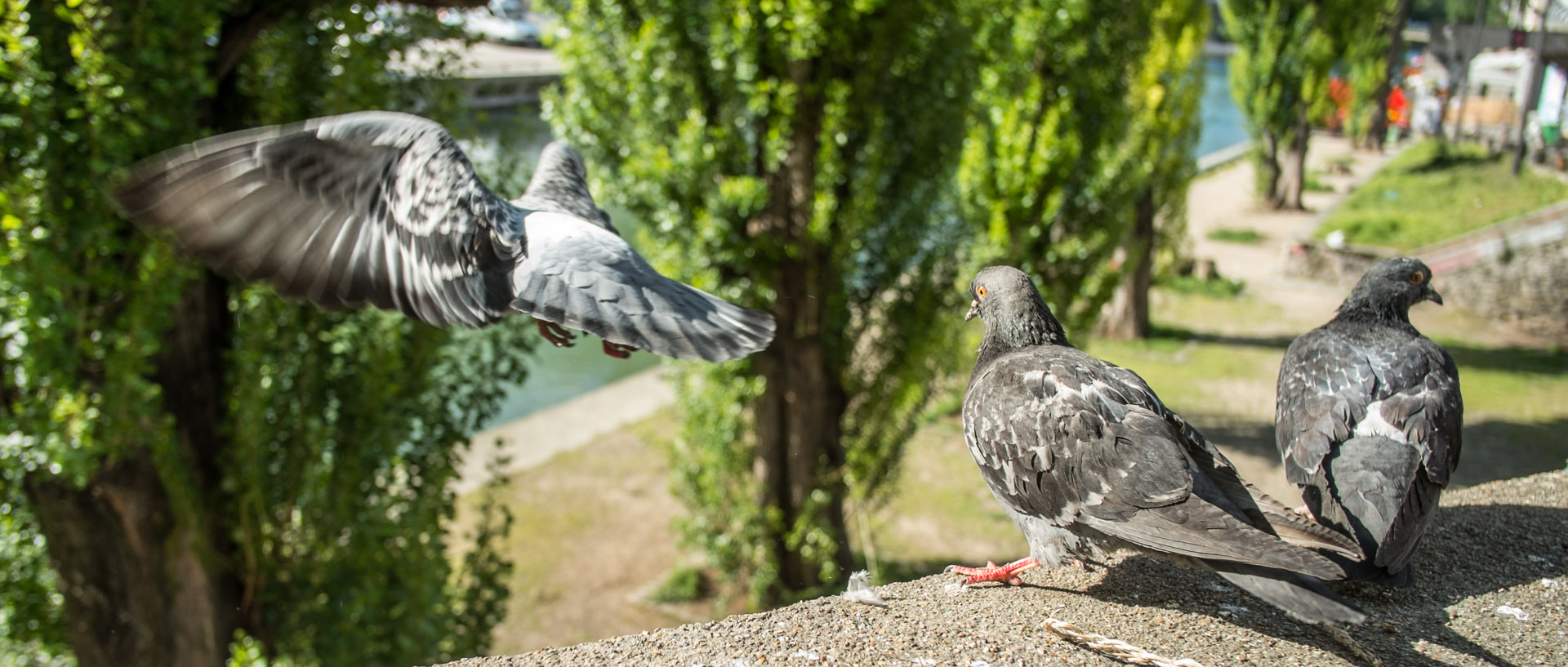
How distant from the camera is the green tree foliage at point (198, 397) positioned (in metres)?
4.23

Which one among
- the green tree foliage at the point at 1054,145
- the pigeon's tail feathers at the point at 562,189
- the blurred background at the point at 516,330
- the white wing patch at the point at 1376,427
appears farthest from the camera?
the green tree foliage at the point at 1054,145

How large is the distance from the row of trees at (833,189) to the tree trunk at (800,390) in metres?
0.01

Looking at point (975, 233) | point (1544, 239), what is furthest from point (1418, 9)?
point (975, 233)

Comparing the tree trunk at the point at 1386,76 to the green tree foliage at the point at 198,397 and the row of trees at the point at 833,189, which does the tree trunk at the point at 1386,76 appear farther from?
the green tree foliage at the point at 198,397

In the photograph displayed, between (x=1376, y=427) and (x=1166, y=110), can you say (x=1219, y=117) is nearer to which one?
(x=1166, y=110)

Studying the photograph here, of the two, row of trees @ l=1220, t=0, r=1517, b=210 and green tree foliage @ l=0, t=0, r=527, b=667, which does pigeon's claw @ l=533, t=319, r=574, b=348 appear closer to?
green tree foliage @ l=0, t=0, r=527, b=667

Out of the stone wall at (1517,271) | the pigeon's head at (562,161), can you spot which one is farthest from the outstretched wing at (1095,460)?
the stone wall at (1517,271)

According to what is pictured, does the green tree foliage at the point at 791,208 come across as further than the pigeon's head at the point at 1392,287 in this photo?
Answer: Yes

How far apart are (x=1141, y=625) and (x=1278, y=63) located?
1934 cm

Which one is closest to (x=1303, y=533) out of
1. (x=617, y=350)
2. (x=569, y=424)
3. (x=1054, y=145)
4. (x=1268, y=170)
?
(x=617, y=350)

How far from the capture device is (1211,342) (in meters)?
14.6

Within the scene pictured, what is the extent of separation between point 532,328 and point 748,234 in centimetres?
151

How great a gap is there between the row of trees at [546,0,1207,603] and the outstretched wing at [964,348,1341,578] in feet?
10.4

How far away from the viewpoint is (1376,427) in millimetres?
3020
